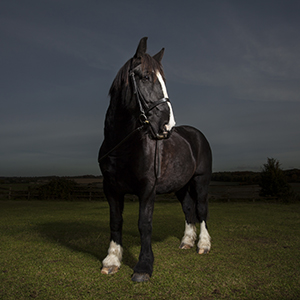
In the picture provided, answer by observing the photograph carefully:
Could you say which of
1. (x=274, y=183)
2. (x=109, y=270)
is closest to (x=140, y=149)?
(x=109, y=270)

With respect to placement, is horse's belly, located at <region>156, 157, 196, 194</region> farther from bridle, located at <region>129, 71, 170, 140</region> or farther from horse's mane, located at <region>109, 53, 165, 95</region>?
horse's mane, located at <region>109, 53, 165, 95</region>

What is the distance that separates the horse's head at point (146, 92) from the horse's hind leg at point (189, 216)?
2643 mm

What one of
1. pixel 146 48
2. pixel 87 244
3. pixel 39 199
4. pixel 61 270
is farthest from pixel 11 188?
pixel 146 48

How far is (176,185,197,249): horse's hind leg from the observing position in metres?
5.10

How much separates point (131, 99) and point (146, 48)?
0.68 m

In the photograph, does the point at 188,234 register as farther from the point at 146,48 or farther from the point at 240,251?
the point at 146,48

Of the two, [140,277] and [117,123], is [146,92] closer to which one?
[117,123]

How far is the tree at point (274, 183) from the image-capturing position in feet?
67.4

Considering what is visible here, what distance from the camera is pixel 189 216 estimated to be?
5.29 m

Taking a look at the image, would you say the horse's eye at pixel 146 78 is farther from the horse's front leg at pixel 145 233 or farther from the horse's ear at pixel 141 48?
the horse's front leg at pixel 145 233

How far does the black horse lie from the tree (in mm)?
18848

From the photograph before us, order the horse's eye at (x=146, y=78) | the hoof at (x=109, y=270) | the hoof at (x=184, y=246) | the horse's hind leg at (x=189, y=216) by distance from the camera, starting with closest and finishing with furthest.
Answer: the horse's eye at (x=146, y=78), the hoof at (x=109, y=270), the hoof at (x=184, y=246), the horse's hind leg at (x=189, y=216)

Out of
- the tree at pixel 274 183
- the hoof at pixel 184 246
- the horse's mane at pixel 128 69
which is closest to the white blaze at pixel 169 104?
the horse's mane at pixel 128 69

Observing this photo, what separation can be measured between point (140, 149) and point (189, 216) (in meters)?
2.44
